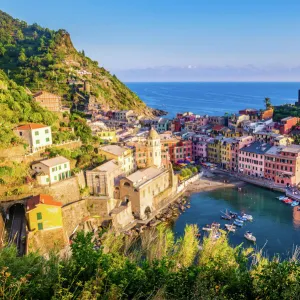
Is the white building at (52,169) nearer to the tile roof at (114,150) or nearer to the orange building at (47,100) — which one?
the tile roof at (114,150)

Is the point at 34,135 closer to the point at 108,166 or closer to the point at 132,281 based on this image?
the point at 108,166

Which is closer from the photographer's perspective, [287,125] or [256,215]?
[256,215]

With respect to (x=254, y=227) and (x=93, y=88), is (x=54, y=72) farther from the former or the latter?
(x=254, y=227)

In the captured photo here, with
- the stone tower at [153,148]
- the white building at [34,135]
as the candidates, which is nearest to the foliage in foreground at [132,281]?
the white building at [34,135]

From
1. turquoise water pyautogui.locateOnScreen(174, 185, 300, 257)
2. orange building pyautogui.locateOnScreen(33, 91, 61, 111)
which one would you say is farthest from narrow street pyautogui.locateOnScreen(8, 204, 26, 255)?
orange building pyautogui.locateOnScreen(33, 91, 61, 111)

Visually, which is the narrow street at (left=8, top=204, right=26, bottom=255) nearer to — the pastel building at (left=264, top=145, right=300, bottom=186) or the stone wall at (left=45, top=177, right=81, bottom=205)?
the stone wall at (left=45, top=177, right=81, bottom=205)

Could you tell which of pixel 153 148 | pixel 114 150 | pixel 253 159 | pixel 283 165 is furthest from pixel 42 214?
pixel 253 159
